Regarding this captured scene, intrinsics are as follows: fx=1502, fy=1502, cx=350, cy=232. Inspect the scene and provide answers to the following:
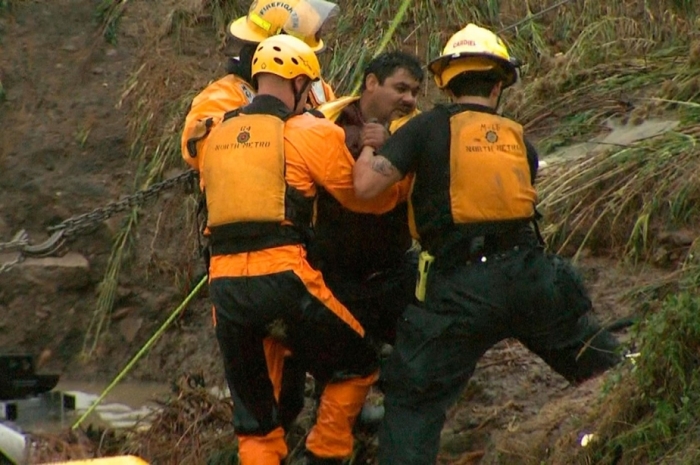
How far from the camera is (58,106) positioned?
437 inches

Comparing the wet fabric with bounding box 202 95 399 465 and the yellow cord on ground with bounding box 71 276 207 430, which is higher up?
the wet fabric with bounding box 202 95 399 465

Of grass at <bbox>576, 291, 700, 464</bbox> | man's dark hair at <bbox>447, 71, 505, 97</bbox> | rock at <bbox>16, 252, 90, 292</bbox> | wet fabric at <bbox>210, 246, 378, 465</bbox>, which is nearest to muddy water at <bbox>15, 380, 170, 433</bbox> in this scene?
rock at <bbox>16, 252, 90, 292</bbox>

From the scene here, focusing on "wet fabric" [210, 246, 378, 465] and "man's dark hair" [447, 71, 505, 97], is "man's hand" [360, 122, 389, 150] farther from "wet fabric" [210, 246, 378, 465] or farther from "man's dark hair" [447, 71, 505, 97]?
"wet fabric" [210, 246, 378, 465]

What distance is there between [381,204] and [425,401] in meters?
0.89

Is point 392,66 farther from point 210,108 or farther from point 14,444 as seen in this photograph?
point 14,444

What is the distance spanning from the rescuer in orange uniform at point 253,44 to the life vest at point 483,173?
114 cm

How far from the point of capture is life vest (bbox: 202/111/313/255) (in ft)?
20.9

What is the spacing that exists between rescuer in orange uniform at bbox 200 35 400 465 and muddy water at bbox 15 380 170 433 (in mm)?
1591

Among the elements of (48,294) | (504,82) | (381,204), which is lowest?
(48,294)

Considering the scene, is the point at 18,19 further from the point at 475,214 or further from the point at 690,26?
the point at 475,214

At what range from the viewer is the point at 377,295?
696 centimetres

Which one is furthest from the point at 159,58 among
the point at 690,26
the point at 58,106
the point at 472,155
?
the point at 472,155

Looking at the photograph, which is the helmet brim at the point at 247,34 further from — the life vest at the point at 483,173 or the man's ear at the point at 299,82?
the life vest at the point at 483,173

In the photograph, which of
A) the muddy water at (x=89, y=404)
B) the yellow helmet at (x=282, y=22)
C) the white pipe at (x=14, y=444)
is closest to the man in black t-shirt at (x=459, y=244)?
the yellow helmet at (x=282, y=22)
